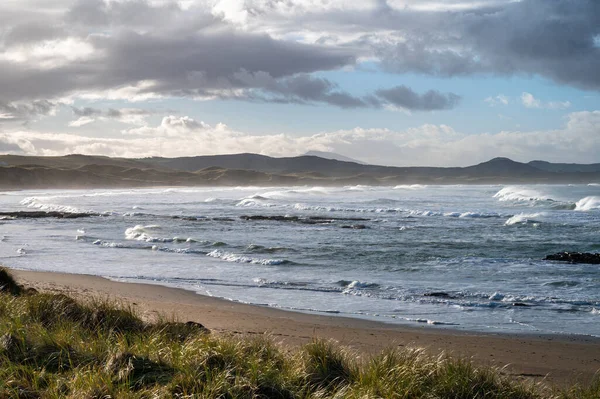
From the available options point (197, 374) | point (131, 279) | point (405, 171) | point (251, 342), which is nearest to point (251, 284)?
point (131, 279)

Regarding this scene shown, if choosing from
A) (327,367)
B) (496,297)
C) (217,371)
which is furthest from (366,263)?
(217,371)

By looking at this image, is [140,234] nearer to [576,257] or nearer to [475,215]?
[576,257]

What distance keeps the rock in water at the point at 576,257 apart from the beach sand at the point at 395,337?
8376 millimetres

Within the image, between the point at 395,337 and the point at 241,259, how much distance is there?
948 cm

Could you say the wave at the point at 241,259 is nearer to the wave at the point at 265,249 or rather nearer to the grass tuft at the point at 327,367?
the wave at the point at 265,249

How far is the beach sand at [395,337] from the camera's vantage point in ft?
25.0

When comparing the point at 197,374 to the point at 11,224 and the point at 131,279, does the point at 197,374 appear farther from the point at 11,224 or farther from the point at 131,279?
the point at 11,224

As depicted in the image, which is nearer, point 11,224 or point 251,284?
point 251,284

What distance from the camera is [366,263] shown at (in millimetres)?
17062

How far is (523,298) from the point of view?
12.0 meters

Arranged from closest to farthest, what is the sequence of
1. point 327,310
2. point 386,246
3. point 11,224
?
1. point 327,310
2. point 386,246
3. point 11,224

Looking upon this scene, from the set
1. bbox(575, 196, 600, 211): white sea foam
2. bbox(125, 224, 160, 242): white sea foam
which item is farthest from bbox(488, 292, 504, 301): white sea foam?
bbox(575, 196, 600, 211): white sea foam

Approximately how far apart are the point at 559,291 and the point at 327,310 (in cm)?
522

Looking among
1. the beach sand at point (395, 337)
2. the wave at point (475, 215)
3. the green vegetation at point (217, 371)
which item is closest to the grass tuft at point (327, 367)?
the green vegetation at point (217, 371)
